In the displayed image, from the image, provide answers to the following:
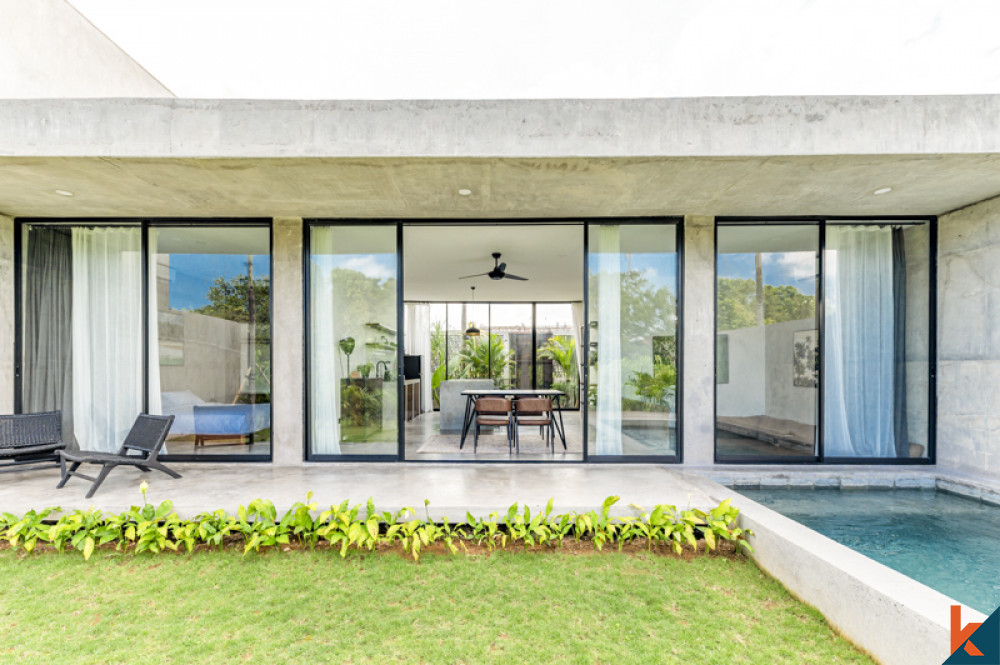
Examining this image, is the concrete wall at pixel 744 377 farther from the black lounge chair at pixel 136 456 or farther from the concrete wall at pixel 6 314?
the concrete wall at pixel 6 314

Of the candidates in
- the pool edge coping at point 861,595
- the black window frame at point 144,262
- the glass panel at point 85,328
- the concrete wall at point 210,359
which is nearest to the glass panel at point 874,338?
the pool edge coping at point 861,595

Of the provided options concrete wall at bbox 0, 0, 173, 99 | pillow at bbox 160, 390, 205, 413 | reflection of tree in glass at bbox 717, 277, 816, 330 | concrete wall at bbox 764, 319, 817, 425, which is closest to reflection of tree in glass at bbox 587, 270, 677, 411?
reflection of tree in glass at bbox 717, 277, 816, 330

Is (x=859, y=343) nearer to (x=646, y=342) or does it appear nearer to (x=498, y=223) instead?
(x=646, y=342)

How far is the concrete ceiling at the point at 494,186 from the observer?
370 centimetres

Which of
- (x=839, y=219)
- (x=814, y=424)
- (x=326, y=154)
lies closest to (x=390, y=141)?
(x=326, y=154)

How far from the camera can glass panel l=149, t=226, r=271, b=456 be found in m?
5.33

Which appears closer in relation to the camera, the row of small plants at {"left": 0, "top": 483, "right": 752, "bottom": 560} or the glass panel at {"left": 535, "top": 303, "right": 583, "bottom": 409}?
the row of small plants at {"left": 0, "top": 483, "right": 752, "bottom": 560}

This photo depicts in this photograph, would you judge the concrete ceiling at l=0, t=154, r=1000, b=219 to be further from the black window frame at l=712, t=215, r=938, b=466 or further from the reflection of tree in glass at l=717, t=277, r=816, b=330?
the reflection of tree in glass at l=717, t=277, r=816, b=330

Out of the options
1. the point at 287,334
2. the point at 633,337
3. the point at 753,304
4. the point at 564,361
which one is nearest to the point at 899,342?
the point at 753,304

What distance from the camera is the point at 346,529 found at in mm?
3383

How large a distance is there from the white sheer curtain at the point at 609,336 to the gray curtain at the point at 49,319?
5680 millimetres

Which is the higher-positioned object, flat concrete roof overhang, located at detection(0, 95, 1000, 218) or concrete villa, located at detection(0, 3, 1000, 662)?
flat concrete roof overhang, located at detection(0, 95, 1000, 218)

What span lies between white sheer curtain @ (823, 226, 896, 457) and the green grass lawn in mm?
2953

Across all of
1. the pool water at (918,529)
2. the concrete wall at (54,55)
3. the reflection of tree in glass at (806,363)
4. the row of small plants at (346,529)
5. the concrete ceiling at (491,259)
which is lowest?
the pool water at (918,529)
